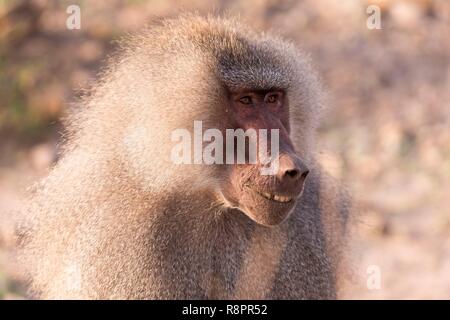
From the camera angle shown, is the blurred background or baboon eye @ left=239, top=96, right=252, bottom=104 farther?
the blurred background

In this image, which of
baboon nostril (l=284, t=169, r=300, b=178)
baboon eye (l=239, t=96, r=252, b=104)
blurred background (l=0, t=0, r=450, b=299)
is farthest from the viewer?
blurred background (l=0, t=0, r=450, b=299)

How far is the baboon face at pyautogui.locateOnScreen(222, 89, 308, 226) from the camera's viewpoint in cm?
279

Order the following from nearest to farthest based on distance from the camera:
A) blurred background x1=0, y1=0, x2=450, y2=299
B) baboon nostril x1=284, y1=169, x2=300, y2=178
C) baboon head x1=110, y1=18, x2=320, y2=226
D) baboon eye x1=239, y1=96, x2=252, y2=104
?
baboon nostril x1=284, y1=169, x2=300, y2=178 → baboon head x1=110, y1=18, x2=320, y2=226 → baboon eye x1=239, y1=96, x2=252, y2=104 → blurred background x1=0, y1=0, x2=450, y2=299

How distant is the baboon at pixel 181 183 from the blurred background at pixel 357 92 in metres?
1.99

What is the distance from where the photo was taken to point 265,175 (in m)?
2.81

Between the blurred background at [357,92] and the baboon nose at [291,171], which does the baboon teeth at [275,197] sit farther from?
the blurred background at [357,92]

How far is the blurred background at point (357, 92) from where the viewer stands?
18.3ft

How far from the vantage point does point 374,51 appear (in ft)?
23.3

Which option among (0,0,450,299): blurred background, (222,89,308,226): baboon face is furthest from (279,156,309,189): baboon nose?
(0,0,450,299): blurred background

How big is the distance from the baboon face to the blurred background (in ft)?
→ 7.31

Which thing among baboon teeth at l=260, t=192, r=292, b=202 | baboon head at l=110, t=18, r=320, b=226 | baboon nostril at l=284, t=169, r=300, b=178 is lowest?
baboon teeth at l=260, t=192, r=292, b=202

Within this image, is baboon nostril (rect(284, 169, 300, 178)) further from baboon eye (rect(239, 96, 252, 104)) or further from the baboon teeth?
baboon eye (rect(239, 96, 252, 104))

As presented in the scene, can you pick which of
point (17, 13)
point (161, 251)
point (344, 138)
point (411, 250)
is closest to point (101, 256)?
point (161, 251)

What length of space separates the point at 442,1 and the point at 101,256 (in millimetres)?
5388
